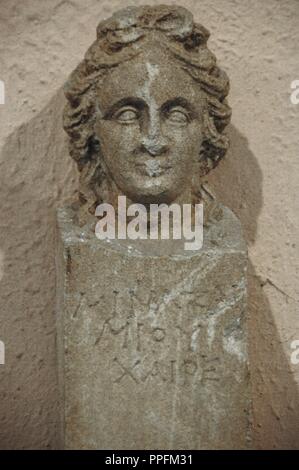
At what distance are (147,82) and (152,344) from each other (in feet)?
2.13

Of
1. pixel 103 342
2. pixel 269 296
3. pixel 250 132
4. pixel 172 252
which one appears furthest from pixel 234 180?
pixel 103 342

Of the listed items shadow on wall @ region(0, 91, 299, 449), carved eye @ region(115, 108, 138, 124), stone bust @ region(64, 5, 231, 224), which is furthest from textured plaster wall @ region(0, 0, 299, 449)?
carved eye @ region(115, 108, 138, 124)

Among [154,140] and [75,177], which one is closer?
[154,140]

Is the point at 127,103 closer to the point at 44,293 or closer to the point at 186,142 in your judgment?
the point at 186,142

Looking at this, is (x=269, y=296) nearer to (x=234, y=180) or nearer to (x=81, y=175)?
(x=234, y=180)

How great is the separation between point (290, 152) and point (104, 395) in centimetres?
97

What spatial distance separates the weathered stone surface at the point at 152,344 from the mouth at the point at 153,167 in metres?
0.18

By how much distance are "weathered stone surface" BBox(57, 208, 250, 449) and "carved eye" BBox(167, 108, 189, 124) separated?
0.31 metres

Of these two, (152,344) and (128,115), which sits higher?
(128,115)

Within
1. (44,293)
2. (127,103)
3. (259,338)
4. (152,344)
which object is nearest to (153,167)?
(127,103)

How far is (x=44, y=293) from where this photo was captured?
9.63 ft

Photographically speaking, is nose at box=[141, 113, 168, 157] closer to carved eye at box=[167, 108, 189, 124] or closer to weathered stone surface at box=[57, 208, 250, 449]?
carved eye at box=[167, 108, 189, 124]

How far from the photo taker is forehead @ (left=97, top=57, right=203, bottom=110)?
2.40 metres

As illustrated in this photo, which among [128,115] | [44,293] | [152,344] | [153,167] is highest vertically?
[128,115]
